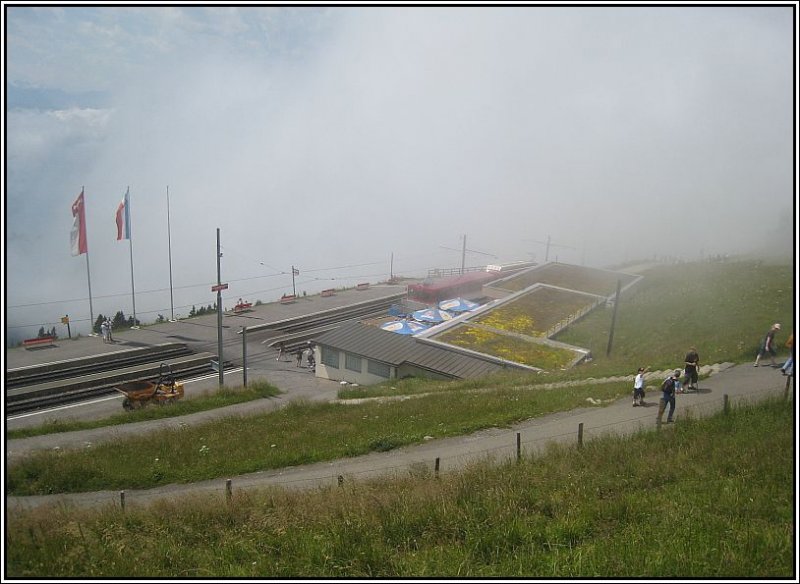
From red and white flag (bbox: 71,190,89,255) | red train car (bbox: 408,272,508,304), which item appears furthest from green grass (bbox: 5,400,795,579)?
red train car (bbox: 408,272,508,304)

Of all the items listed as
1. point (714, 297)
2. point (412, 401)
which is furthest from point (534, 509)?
point (714, 297)

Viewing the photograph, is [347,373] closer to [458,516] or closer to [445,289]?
[445,289]

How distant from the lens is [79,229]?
3161cm

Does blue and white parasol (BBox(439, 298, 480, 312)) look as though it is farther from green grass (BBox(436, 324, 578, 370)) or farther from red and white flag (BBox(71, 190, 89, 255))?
red and white flag (BBox(71, 190, 89, 255))

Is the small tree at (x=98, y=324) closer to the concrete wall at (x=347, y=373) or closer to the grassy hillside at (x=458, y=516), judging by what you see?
the concrete wall at (x=347, y=373)

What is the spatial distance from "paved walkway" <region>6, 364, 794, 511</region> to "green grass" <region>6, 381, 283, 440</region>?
3.96 ft

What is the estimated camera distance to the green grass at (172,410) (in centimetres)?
1745

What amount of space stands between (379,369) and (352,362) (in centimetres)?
183

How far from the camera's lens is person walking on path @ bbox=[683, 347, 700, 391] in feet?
46.9

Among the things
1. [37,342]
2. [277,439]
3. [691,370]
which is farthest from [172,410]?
[37,342]

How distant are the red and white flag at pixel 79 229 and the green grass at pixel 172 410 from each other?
15.2 m

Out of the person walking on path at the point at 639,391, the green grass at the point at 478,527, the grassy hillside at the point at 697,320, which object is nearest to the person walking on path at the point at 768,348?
the grassy hillside at the point at 697,320

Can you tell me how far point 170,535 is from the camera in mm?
6988

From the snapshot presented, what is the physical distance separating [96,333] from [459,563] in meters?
35.6
